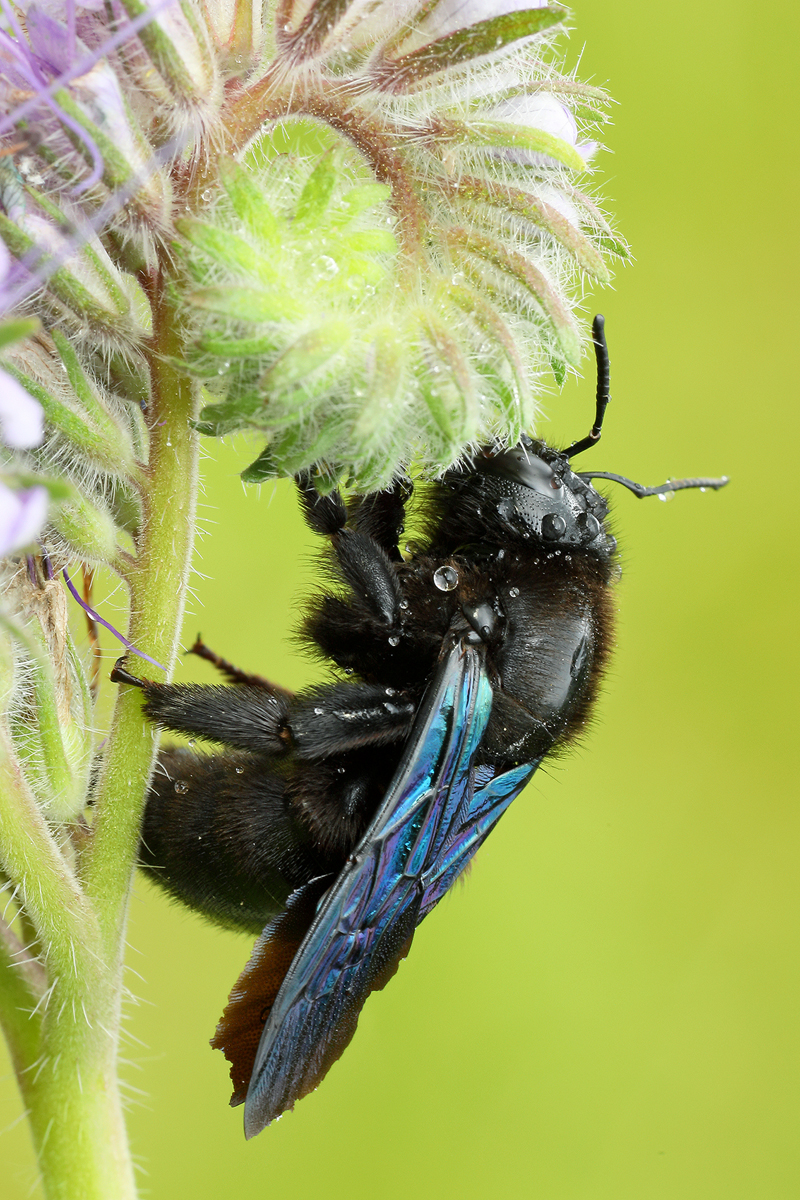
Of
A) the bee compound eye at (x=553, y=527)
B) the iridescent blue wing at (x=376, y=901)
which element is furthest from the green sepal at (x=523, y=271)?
the iridescent blue wing at (x=376, y=901)

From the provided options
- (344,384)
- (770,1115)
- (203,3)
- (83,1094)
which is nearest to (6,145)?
(203,3)

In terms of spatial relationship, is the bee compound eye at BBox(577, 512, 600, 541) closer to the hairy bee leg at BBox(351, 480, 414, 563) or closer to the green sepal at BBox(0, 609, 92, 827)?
the hairy bee leg at BBox(351, 480, 414, 563)

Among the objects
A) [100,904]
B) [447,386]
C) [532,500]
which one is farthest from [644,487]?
[100,904]

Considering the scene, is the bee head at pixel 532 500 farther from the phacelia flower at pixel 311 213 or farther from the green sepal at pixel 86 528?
the green sepal at pixel 86 528

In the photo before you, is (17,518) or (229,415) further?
(229,415)

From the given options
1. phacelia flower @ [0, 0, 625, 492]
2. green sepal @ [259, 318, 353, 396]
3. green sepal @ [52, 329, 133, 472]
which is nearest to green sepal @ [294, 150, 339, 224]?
phacelia flower @ [0, 0, 625, 492]

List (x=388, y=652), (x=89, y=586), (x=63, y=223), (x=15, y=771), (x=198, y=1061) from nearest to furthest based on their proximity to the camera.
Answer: (x=63, y=223) < (x=15, y=771) < (x=388, y=652) < (x=89, y=586) < (x=198, y=1061)

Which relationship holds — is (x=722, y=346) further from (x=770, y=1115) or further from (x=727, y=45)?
(x=770, y=1115)

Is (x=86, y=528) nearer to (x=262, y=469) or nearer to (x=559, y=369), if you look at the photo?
(x=262, y=469)
